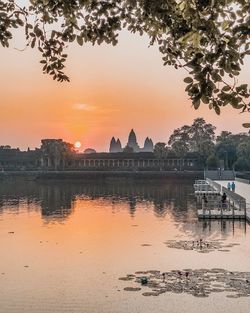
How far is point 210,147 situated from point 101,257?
11811 centimetres

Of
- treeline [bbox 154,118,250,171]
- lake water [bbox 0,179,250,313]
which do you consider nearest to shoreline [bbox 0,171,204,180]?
treeline [bbox 154,118,250,171]

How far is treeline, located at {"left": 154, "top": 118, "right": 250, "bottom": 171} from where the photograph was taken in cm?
12581

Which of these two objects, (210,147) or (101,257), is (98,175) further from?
(101,257)

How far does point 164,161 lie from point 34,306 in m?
145

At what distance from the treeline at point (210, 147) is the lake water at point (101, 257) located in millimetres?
76232

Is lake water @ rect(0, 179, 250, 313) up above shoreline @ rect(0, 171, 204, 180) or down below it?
below

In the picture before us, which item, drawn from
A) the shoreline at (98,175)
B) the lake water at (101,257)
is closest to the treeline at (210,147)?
the shoreline at (98,175)

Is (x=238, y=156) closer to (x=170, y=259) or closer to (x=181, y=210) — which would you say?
(x=181, y=210)

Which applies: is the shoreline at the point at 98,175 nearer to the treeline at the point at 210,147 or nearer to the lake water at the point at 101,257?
the treeline at the point at 210,147

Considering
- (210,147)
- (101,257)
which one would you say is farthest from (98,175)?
(101,257)

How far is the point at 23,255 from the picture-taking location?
28906mm

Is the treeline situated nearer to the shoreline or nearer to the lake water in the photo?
the shoreline

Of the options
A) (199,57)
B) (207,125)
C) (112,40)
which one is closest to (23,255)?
(112,40)

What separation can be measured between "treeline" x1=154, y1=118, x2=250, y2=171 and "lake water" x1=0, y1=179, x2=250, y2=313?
7623 centimetres
